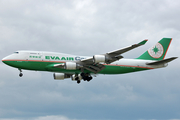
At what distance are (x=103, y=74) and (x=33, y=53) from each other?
13808 mm

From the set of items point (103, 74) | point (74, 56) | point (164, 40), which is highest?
point (164, 40)

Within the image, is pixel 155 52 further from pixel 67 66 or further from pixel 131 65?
pixel 67 66

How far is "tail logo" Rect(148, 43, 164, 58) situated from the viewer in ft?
191

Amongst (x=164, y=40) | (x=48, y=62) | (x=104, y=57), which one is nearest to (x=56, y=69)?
(x=48, y=62)

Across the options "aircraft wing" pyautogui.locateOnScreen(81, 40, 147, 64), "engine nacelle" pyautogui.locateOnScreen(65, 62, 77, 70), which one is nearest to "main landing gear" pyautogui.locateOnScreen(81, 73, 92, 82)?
"aircraft wing" pyautogui.locateOnScreen(81, 40, 147, 64)

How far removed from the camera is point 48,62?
48.9 m

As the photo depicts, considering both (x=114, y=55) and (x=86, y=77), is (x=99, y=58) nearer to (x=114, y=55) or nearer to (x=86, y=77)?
(x=114, y=55)

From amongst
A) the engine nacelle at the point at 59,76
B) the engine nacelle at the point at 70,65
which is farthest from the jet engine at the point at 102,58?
the engine nacelle at the point at 59,76

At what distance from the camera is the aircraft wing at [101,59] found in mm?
43194

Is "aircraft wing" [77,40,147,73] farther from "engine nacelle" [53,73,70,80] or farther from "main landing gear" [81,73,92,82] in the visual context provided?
"engine nacelle" [53,73,70,80]

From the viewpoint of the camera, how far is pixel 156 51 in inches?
2314

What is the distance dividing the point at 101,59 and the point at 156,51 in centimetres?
1809

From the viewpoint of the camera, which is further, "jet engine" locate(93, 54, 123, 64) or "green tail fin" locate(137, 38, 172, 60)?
"green tail fin" locate(137, 38, 172, 60)

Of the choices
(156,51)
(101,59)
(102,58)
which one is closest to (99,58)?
(101,59)
